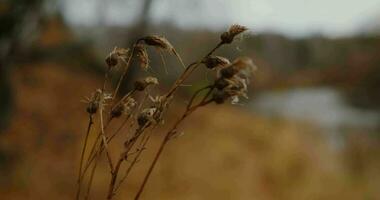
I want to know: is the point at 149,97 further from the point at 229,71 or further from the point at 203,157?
the point at 203,157

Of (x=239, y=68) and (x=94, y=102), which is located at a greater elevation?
(x=239, y=68)

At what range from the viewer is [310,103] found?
21.9 meters

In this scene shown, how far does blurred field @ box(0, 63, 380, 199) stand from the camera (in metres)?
9.27

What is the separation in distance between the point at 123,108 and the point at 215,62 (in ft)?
0.69

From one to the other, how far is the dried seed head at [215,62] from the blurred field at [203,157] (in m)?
7.06

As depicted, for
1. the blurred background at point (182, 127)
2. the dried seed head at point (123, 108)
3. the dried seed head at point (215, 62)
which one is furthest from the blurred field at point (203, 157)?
the dried seed head at point (215, 62)

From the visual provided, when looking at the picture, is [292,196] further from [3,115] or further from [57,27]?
[57,27]

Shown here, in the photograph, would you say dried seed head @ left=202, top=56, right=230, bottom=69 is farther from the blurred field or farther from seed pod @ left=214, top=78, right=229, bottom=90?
the blurred field

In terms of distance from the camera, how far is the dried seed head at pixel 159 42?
131cm

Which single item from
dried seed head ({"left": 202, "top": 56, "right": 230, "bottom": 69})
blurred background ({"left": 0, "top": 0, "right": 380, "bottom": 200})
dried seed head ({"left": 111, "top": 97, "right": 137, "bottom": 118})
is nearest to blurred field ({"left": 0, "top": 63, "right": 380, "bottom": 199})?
blurred background ({"left": 0, "top": 0, "right": 380, "bottom": 200})

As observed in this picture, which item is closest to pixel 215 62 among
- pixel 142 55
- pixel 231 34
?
pixel 231 34

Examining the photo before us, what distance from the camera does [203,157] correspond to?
11.5 meters

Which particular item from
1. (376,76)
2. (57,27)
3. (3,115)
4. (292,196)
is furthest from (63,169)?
(376,76)

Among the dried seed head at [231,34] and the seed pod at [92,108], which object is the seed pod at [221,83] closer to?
the dried seed head at [231,34]
